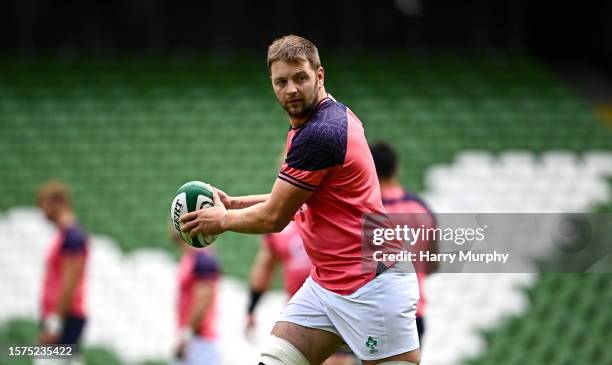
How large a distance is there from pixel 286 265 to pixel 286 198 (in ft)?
9.20

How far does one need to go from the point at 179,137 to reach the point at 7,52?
11.8 feet

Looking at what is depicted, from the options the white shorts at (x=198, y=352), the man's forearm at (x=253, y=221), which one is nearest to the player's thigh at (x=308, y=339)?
the man's forearm at (x=253, y=221)

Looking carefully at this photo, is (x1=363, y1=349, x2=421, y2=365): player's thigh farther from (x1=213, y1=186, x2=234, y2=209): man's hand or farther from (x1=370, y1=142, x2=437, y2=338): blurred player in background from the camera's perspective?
(x1=370, y1=142, x2=437, y2=338): blurred player in background

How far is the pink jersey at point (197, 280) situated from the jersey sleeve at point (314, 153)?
382cm

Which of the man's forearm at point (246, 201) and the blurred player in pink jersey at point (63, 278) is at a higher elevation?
the man's forearm at point (246, 201)

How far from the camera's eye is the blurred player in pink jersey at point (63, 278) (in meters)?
7.77

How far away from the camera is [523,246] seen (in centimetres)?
709

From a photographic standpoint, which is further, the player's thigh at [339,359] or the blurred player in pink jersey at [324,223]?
the player's thigh at [339,359]

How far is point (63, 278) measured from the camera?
7797 millimetres

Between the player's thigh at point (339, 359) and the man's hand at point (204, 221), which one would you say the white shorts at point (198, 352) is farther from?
the man's hand at point (204, 221)

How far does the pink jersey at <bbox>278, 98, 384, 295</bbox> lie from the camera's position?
4027 mm

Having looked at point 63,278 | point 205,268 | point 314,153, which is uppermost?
point 314,153

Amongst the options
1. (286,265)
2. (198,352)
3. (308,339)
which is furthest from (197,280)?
(308,339)

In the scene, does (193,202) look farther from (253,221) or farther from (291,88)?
(291,88)
